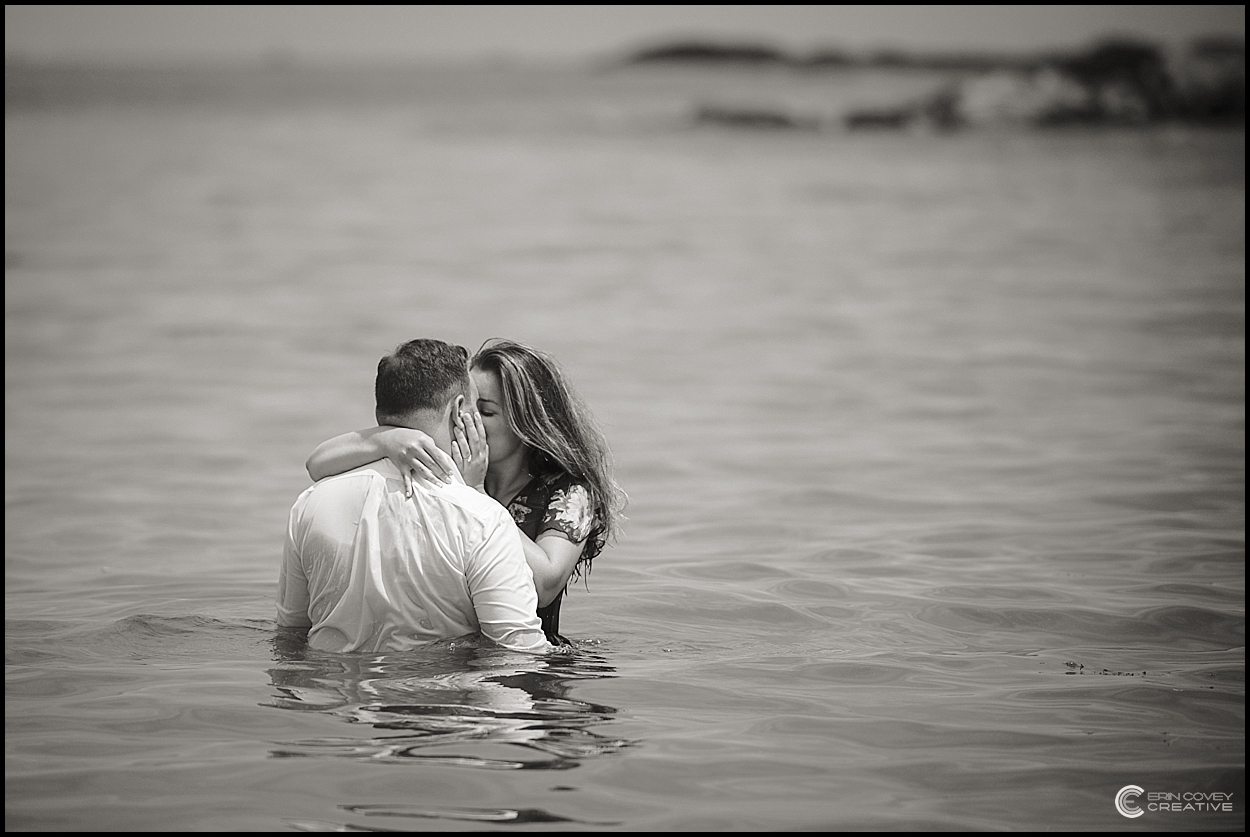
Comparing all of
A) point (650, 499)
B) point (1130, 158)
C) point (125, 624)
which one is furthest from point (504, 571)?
point (1130, 158)

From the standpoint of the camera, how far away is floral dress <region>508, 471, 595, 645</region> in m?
4.89

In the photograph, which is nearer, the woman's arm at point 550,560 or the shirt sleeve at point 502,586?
the shirt sleeve at point 502,586

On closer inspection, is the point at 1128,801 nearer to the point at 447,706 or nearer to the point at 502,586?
the point at 502,586

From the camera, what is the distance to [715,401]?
46.8 feet

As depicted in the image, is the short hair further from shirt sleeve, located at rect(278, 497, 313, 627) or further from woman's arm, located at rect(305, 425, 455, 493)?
shirt sleeve, located at rect(278, 497, 313, 627)

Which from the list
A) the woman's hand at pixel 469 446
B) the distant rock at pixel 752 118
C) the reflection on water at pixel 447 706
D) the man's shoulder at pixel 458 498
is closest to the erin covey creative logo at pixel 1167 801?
A: the reflection on water at pixel 447 706

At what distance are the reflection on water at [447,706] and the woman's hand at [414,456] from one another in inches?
24.1

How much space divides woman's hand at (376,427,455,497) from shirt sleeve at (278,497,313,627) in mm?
347

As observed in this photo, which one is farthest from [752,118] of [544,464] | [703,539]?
[544,464]

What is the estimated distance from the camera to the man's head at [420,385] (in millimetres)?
4367

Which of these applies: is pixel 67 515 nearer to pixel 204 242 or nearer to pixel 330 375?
pixel 330 375

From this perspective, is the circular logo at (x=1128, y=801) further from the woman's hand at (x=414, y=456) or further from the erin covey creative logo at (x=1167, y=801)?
the woman's hand at (x=414, y=456)

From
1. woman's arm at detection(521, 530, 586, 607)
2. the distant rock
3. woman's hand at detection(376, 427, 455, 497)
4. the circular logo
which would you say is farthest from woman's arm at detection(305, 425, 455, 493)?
the distant rock

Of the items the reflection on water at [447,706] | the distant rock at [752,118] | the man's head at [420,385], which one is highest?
Answer: the distant rock at [752,118]
